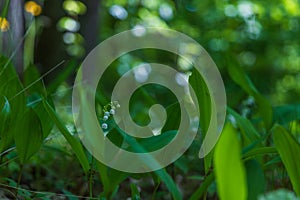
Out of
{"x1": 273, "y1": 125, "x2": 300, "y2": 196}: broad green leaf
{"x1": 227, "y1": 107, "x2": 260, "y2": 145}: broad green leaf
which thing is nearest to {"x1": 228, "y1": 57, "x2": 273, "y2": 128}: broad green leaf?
{"x1": 227, "y1": 107, "x2": 260, "y2": 145}: broad green leaf

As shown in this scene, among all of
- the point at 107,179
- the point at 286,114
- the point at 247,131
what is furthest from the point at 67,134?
the point at 286,114

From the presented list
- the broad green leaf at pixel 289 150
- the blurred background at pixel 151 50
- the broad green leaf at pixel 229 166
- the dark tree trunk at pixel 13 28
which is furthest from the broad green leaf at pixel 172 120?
the dark tree trunk at pixel 13 28

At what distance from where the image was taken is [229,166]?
2.12 ft

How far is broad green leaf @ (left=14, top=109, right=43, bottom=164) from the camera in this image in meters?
1.07

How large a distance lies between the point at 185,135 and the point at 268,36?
3.41m

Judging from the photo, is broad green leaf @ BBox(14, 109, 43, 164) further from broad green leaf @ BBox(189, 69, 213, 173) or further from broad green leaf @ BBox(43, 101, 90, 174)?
broad green leaf @ BBox(189, 69, 213, 173)

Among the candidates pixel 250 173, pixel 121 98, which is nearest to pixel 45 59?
pixel 121 98

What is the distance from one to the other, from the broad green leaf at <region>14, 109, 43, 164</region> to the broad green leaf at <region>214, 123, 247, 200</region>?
1.73ft

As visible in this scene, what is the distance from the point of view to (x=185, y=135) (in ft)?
3.68

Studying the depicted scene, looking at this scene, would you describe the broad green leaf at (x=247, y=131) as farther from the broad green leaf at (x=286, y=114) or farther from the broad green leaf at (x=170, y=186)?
the broad green leaf at (x=170, y=186)

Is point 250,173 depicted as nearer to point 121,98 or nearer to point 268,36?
point 121,98

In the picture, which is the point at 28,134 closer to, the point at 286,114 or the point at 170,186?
the point at 170,186

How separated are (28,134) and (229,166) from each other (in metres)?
0.56

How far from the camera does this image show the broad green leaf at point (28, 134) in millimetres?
1065
